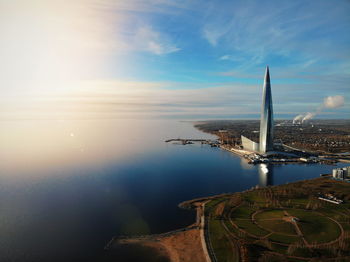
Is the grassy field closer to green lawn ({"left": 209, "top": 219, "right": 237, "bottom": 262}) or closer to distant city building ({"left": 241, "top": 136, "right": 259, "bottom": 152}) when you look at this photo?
green lawn ({"left": 209, "top": 219, "right": 237, "bottom": 262})

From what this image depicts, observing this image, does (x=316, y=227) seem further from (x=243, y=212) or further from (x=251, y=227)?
(x=243, y=212)

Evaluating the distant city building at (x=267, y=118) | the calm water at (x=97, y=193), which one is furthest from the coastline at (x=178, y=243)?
the distant city building at (x=267, y=118)

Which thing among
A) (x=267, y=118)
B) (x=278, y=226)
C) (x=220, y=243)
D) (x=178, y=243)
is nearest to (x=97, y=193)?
(x=178, y=243)

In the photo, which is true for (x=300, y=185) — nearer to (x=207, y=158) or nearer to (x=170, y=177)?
(x=170, y=177)

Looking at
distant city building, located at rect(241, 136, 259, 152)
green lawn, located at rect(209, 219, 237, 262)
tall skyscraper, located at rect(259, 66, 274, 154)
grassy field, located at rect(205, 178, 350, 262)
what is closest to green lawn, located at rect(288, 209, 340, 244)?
grassy field, located at rect(205, 178, 350, 262)

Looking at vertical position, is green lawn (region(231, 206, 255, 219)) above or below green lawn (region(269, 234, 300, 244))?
above

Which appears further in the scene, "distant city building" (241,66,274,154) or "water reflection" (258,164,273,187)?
"distant city building" (241,66,274,154)

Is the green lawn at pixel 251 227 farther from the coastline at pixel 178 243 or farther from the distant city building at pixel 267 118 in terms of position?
the distant city building at pixel 267 118

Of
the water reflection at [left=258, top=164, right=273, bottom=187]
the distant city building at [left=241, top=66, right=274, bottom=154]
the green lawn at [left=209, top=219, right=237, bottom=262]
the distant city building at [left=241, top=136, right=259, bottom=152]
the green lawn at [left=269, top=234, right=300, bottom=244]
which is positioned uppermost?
the distant city building at [left=241, top=66, right=274, bottom=154]
